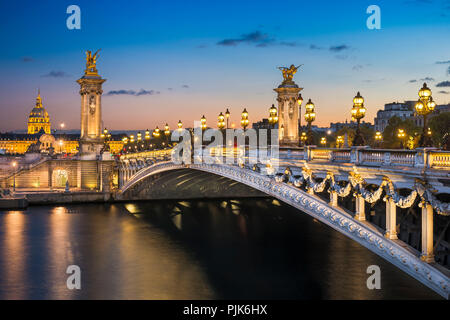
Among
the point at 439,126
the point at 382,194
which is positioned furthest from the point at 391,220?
the point at 439,126

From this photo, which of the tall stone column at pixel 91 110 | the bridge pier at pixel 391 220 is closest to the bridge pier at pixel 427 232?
the bridge pier at pixel 391 220

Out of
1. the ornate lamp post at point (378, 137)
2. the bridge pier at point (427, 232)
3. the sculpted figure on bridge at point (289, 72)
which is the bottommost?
the bridge pier at point (427, 232)

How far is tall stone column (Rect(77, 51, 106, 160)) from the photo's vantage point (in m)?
62.7

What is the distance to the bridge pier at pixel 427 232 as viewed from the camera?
1546cm

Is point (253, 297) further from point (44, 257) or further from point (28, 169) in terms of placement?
point (28, 169)

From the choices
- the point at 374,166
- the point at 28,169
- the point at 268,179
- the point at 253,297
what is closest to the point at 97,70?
the point at 28,169

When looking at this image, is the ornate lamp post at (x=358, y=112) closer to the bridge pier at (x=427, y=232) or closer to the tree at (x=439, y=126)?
the bridge pier at (x=427, y=232)

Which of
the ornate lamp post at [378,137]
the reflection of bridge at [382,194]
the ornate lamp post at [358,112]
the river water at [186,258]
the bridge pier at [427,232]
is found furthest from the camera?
the ornate lamp post at [378,137]

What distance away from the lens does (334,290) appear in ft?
76.7

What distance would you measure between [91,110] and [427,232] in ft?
173

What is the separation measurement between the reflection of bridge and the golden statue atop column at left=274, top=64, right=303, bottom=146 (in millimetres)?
9540

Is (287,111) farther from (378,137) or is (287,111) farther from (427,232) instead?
(427,232)

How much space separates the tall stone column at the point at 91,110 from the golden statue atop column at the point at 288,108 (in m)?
29.6
